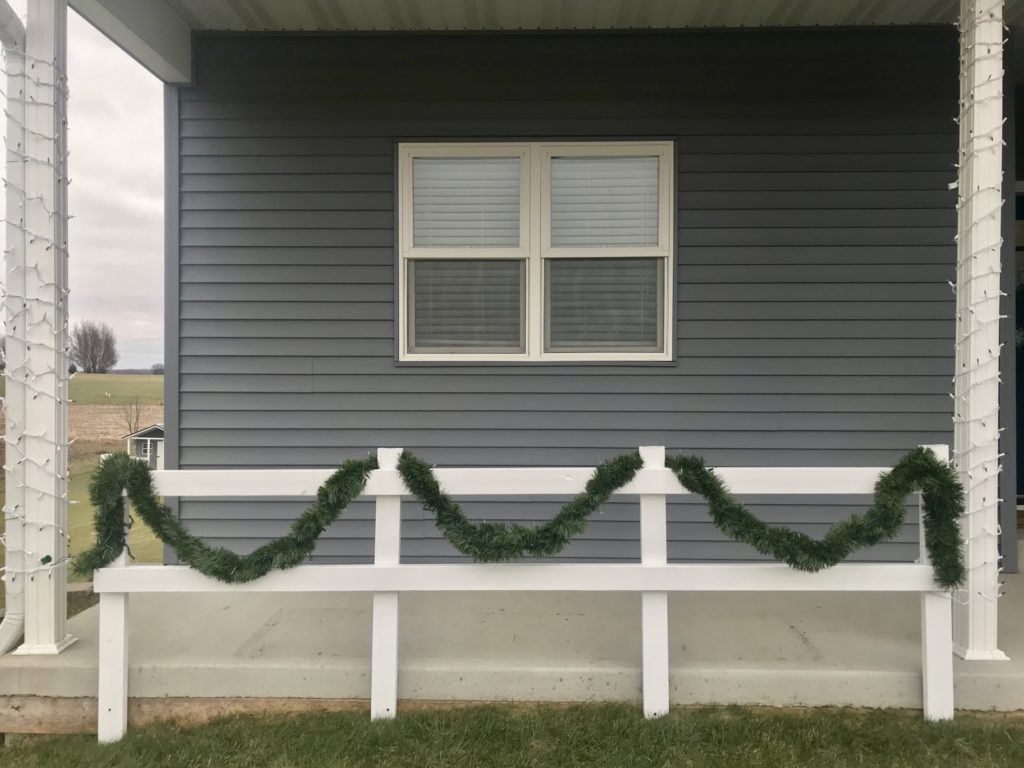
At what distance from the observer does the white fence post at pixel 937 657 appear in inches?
87.9

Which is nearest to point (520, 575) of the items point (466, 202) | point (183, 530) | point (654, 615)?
point (654, 615)

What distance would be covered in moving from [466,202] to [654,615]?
238 centimetres

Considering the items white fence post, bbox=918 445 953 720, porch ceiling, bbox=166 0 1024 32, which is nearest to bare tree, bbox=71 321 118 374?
porch ceiling, bbox=166 0 1024 32

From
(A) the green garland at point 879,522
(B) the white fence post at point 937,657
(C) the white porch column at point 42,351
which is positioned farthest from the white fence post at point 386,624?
(B) the white fence post at point 937,657

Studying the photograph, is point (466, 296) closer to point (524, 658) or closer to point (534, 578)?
point (534, 578)

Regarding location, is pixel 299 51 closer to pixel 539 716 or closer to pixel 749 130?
pixel 749 130

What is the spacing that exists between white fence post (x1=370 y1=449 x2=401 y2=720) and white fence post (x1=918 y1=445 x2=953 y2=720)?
182 cm

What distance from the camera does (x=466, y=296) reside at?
368cm

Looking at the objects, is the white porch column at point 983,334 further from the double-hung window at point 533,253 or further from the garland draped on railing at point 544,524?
the double-hung window at point 533,253

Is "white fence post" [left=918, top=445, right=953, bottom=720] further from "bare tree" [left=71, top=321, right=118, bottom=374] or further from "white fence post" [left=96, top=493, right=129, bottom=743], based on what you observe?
"bare tree" [left=71, top=321, right=118, bottom=374]

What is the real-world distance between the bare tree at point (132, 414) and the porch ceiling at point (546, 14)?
2.08 metres

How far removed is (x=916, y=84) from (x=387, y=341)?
3160 millimetres

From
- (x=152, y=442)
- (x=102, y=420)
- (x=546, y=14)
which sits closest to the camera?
(x=546, y=14)

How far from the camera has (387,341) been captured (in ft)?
12.0
